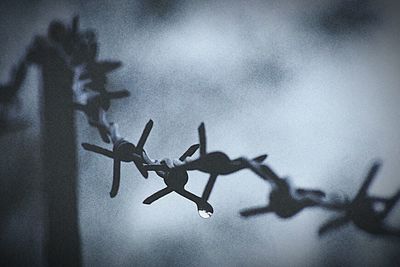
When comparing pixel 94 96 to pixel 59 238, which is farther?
pixel 94 96

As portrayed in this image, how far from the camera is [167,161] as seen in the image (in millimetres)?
1304

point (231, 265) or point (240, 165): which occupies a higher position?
point (240, 165)

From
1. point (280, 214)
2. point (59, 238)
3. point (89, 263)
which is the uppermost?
point (280, 214)

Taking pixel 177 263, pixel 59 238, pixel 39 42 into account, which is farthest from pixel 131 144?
pixel 177 263

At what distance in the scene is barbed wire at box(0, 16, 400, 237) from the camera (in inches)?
37.4

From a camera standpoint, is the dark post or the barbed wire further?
the dark post

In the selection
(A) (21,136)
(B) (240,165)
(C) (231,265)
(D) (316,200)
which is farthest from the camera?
(C) (231,265)

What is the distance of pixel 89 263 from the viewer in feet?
22.6

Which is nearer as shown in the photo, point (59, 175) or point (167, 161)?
point (167, 161)

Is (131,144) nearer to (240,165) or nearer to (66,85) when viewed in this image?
(66,85)

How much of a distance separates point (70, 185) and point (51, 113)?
0.84ft

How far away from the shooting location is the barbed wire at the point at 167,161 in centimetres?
95

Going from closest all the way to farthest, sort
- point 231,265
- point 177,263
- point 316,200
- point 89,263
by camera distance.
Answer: point 316,200 → point 89,263 → point 177,263 → point 231,265

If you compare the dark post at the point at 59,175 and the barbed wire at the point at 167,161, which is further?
the dark post at the point at 59,175
